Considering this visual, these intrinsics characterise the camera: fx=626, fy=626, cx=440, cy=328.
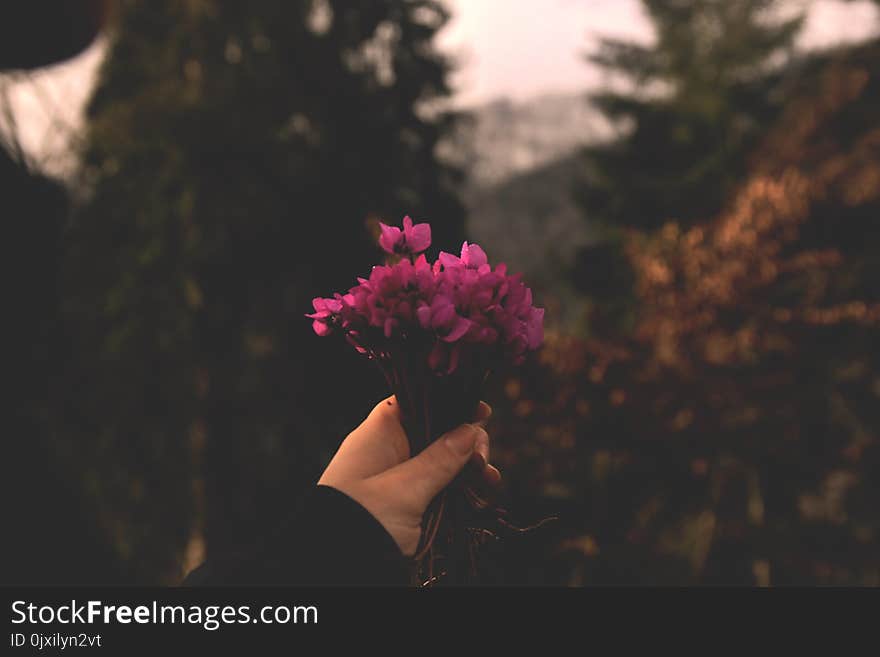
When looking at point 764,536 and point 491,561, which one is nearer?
point 491,561

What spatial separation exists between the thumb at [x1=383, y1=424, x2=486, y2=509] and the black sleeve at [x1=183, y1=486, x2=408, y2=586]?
102mm

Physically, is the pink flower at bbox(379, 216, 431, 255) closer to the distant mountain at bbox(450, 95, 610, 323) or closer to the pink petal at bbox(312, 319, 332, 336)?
the pink petal at bbox(312, 319, 332, 336)

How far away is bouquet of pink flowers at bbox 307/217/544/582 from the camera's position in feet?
4.23

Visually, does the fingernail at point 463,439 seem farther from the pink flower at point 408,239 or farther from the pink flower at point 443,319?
the pink flower at point 408,239

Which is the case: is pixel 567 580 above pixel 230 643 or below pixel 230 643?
above

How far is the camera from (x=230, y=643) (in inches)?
51.2

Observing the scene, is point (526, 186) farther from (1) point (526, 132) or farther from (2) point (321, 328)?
(2) point (321, 328)

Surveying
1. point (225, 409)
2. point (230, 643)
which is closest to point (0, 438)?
point (230, 643)

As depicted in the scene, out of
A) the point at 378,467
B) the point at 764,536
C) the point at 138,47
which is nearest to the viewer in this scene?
the point at 378,467

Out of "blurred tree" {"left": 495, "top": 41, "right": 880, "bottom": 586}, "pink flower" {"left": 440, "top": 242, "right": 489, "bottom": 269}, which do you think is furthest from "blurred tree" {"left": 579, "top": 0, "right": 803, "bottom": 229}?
"pink flower" {"left": 440, "top": 242, "right": 489, "bottom": 269}

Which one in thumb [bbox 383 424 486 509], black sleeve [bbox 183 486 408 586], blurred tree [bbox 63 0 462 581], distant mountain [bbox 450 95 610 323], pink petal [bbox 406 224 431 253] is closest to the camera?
black sleeve [bbox 183 486 408 586]

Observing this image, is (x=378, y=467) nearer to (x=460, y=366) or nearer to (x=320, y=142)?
(x=460, y=366)

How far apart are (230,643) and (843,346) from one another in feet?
34.1

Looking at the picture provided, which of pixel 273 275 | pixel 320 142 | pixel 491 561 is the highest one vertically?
pixel 320 142
